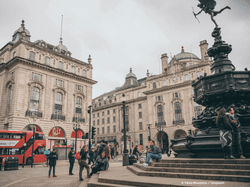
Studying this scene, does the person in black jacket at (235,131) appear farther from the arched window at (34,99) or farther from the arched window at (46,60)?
the arched window at (46,60)

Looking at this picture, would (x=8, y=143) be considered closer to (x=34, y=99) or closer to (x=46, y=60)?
(x=34, y=99)

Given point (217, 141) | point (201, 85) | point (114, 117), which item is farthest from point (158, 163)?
point (114, 117)

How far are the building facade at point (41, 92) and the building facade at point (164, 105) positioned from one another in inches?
668

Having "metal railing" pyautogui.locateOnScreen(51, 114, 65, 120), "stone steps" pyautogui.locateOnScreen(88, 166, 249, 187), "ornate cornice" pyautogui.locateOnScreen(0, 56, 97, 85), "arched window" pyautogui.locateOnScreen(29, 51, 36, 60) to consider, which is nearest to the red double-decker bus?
"metal railing" pyautogui.locateOnScreen(51, 114, 65, 120)

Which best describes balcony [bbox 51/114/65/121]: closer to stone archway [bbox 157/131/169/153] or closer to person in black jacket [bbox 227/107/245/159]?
stone archway [bbox 157/131/169/153]

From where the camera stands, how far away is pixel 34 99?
3369 cm

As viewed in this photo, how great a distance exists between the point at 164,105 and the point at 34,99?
98.7 feet

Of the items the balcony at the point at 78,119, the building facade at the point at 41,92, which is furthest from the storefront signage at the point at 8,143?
the balcony at the point at 78,119

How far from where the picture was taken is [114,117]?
2591 inches

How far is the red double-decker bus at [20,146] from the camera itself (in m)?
21.2

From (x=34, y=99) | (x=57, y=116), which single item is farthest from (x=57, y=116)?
(x=34, y=99)

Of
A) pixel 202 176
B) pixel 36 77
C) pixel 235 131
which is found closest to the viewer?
pixel 202 176

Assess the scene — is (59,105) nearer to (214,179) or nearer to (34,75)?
(34,75)

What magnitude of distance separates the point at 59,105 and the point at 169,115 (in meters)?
26.0
